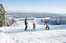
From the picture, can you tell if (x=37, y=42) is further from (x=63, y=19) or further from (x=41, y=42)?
(x=63, y=19)

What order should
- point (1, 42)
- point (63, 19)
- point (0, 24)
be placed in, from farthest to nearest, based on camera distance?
point (63, 19), point (0, 24), point (1, 42)

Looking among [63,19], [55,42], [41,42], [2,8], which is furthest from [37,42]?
[63,19]

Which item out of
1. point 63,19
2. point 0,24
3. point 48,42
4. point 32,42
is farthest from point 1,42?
point 63,19

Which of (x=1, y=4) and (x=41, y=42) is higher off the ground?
(x=1, y=4)

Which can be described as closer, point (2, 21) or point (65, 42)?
point (65, 42)

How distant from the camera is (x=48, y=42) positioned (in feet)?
59.8

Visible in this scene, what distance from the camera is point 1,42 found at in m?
17.2

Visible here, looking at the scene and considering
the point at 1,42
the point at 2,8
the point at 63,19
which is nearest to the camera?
the point at 1,42

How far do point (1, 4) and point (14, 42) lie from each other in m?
33.7

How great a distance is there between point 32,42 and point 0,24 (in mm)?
29529

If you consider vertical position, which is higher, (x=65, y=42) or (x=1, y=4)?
(x=1, y=4)

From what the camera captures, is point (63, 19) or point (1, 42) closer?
point (1, 42)

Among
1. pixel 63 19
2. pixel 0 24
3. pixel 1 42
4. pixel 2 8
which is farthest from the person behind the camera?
pixel 63 19

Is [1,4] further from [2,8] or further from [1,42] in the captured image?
[1,42]
